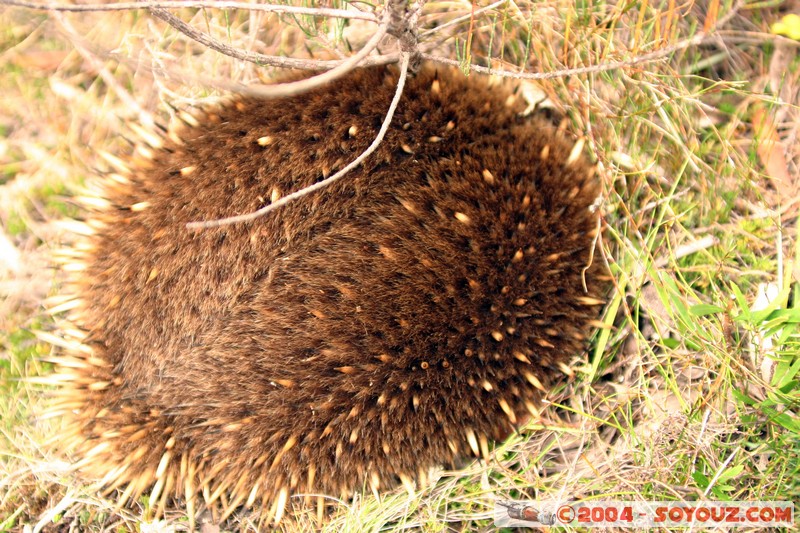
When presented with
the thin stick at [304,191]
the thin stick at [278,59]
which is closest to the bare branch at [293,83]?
the thin stick at [278,59]

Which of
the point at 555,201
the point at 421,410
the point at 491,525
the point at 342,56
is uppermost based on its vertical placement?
the point at 342,56

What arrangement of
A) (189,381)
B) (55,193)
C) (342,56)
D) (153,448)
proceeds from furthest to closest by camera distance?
(55,193) < (342,56) < (153,448) < (189,381)

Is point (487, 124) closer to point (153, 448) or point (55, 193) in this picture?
point (153, 448)

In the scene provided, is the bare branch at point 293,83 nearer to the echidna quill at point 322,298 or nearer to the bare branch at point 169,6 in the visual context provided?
the bare branch at point 169,6

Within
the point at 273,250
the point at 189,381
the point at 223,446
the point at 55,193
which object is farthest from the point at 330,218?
the point at 55,193

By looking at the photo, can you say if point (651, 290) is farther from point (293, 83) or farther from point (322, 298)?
point (293, 83)
